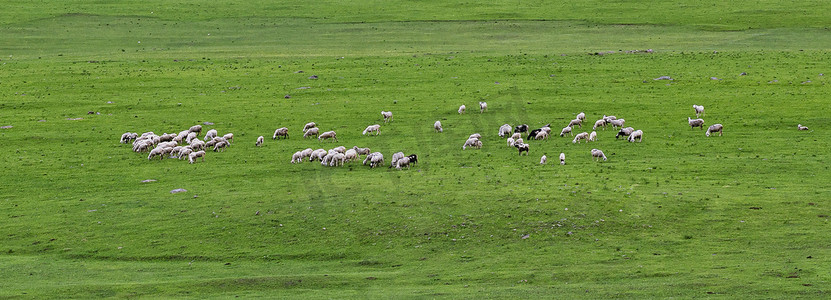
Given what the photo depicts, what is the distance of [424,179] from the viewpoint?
32.8 meters

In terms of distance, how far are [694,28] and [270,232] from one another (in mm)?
64638

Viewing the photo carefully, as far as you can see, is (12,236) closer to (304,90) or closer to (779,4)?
(304,90)

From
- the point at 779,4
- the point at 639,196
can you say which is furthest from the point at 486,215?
the point at 779,4

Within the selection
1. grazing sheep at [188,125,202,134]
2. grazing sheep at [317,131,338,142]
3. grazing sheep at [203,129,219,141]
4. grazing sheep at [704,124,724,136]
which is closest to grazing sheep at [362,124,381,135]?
grazing sheep at [317,131,338,142]

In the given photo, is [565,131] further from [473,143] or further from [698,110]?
[698,110]

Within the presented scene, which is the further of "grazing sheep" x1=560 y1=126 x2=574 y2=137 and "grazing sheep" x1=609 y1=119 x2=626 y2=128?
"grazing sheep" x1=609 y1=119 x2=626 y2=128

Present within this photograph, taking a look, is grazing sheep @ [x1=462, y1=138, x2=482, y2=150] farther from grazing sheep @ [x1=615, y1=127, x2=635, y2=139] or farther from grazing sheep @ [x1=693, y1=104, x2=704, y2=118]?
grazing sheep @ [x1=693, y1=104, x2=704, y2=118]

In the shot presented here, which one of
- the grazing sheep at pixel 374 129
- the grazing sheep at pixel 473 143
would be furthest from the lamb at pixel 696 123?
the grazing sheep at pixel 374 129

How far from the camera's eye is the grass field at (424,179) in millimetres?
23469

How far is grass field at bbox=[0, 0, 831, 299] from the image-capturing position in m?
23.5

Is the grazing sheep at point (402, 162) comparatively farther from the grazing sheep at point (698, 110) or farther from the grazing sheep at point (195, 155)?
the grazing sheep at point (698, 110)

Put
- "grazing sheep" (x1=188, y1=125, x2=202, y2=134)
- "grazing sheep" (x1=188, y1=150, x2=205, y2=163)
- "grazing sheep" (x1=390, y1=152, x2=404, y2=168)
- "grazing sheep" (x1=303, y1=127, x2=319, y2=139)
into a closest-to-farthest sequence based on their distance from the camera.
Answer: "grazing sheep" (x1=390, y1=152, x2=404, y2=168) < "grazing sheep" (x1=188, y1=150, x2=205, y2=163) < "grazing sheep" (x1=303, y1=127, x2=319, y2=139) < "grazing sheep" (x1=188, y1=125, x2=202, y2=134)

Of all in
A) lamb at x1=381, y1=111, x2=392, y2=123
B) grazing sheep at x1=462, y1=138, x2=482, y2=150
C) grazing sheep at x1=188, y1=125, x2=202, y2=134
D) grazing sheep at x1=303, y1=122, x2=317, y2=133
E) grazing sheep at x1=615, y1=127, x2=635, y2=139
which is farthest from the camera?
lamb at x1=381, y1=111, x2=392, y2=123

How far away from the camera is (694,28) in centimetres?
8369
